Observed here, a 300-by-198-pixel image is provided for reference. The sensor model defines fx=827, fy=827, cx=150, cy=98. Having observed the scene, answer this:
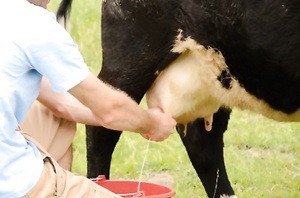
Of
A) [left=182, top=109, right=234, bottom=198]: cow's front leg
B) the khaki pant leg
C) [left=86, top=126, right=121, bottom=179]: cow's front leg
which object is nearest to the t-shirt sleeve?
the khaki pant leg

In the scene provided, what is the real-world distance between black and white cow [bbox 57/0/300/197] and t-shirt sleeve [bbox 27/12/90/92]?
4.76ft

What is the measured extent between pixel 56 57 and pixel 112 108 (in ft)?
1.16

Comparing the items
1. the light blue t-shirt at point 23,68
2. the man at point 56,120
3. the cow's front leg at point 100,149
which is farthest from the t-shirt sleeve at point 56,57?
the cow's front leg at point 100,149

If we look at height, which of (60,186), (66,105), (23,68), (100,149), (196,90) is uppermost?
(23,68)

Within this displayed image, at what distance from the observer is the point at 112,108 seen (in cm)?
302

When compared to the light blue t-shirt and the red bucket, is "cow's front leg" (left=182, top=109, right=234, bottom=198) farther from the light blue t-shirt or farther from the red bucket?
the light blue t-shirt

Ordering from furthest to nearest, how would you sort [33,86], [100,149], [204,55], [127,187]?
[100,149] < [204,55] < [127,187] < [33,86]

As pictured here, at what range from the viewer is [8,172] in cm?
285

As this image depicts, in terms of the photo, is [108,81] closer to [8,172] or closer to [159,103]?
[159,103]

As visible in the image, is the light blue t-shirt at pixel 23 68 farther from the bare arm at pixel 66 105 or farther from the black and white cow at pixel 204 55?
the black and white cow at pixel 204 55

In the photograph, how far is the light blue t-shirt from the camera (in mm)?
2730

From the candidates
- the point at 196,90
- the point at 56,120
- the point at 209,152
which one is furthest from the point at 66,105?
the point at 209,152

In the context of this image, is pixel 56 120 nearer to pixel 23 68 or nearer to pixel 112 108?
pixel 112 108

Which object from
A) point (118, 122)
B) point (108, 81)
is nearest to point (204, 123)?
A: point (108, 81)
